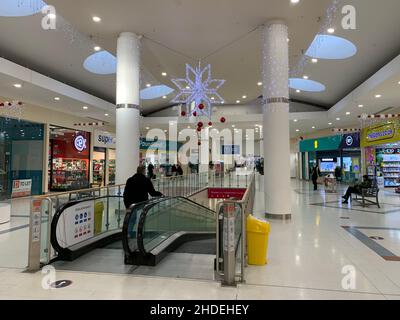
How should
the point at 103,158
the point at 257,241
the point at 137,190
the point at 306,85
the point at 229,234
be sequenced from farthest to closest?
the point at 103,158 < the point at 306,85 < the point at 137,190 < the point at 257,241 < the point at 229,234

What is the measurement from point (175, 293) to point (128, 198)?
8.55 ft

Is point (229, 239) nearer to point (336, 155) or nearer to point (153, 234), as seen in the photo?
point (153, 234)

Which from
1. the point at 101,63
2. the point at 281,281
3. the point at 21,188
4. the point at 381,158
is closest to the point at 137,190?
the point at 281,281

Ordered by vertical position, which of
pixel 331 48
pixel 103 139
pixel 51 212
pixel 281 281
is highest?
pixel 331 48

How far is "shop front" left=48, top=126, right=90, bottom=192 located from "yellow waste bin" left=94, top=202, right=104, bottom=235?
11290mm

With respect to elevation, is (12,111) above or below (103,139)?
above

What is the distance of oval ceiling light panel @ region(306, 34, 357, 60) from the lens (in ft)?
31.4

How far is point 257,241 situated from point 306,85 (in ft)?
44.3

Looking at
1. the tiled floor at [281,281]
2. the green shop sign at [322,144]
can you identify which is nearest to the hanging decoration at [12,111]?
the tiled floor at [281,281]

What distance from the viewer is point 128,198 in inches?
210

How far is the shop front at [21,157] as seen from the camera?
40.3ft

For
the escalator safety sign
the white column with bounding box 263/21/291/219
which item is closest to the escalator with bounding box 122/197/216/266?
the escalator safety sign

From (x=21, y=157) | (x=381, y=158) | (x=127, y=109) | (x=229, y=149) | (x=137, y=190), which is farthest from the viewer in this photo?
(x=229, y=149)

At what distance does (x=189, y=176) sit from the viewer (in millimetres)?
14047
